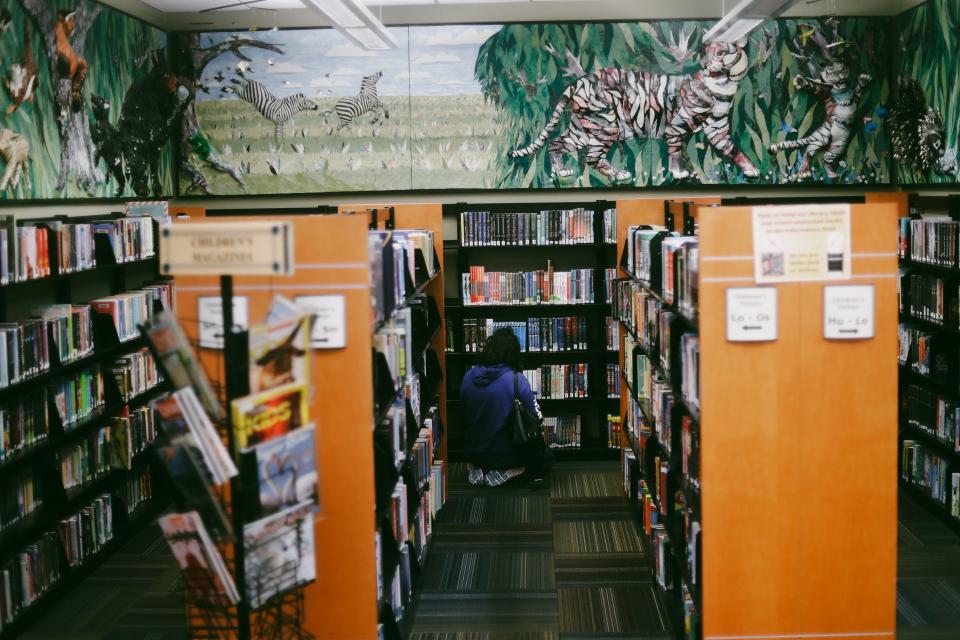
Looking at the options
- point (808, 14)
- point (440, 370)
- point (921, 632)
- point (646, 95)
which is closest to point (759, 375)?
point (921, 632)

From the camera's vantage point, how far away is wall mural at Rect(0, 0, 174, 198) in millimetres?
5582

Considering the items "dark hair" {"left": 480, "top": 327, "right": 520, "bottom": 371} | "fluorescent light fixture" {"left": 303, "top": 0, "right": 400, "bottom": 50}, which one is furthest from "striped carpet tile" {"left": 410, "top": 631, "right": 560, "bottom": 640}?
"fluorescent light fixture" {"left": 303, "top": 0, "right": 400, "bottom": 50}

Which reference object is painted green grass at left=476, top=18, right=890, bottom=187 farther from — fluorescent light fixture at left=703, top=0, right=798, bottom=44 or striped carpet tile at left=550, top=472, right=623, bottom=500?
striped carpet tile at left=550, top=472, right=623, bottom=500

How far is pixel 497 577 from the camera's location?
5426mm

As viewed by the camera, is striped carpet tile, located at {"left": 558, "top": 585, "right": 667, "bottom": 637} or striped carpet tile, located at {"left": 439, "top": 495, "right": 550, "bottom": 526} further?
striped carpet tile, located at {"left": 439, "top": 495, "right": 550, "bottom": 526}

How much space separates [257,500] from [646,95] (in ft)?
19.3

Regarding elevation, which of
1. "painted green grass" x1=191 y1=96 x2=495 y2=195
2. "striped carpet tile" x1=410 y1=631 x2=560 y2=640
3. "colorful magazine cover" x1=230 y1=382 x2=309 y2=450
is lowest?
"striped carpet tile" x1=410 y1=631 x2=560 y2=640

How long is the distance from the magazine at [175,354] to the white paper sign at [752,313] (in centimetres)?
198

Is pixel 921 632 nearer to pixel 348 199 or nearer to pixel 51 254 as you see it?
pixel 51 254

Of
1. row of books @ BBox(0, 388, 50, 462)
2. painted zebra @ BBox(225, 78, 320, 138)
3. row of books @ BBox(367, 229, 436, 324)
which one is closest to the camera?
row of books @ BBox(367, 229, 436, 324)

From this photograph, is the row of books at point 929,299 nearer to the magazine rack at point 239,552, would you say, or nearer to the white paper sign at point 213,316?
the white paper sign at point 213,316

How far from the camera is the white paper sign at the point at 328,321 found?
359cm

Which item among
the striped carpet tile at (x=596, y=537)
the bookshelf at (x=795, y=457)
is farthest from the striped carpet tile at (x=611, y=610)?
the bookshelf at (x=795, y=457)

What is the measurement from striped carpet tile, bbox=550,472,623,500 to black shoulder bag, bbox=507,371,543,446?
1.64 feet
